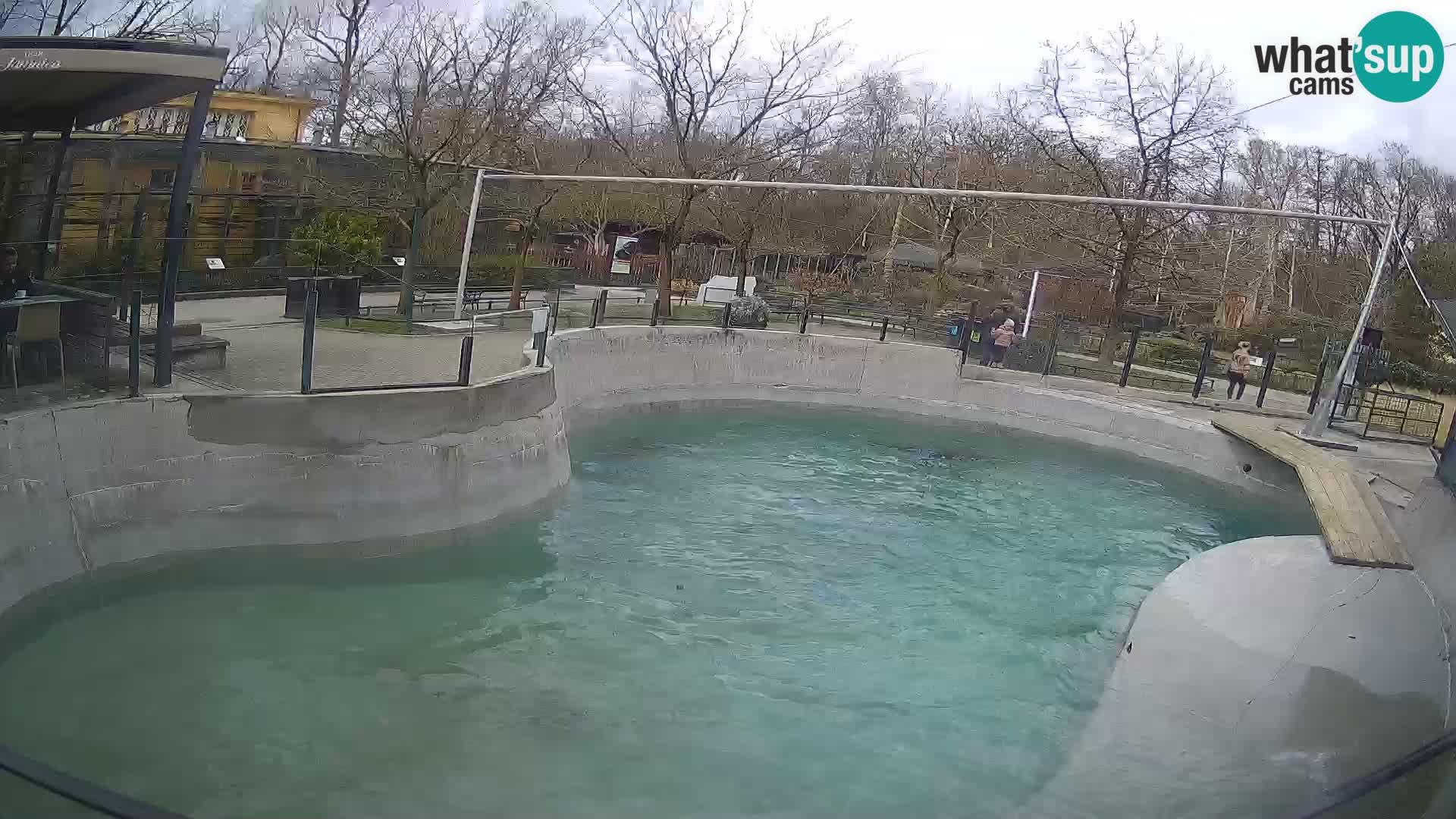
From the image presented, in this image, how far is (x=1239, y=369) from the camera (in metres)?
22.2

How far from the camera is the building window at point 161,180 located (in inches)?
432

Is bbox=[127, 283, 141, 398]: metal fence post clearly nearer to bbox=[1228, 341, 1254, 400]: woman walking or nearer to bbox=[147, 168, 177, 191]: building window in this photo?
bbox=[147, 168, 177, 191]: building window

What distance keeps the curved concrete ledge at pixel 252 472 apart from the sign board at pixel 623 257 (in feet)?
74.8

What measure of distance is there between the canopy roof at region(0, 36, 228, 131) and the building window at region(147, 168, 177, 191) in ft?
2.18

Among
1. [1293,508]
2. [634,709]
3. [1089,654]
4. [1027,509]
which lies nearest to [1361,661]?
[1089,654]

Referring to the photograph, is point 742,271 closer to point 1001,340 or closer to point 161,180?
point 1001,340

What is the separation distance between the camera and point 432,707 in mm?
8164

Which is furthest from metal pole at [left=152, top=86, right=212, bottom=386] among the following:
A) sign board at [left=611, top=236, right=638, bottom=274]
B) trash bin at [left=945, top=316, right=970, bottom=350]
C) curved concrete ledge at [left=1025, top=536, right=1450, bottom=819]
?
sign board at [left=611, top=236, right=638, bottom=274]

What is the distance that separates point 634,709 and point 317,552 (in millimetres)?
4378

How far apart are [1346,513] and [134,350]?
1127 centimetres

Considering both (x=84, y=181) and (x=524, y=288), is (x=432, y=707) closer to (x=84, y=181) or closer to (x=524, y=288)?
(x=84, y=181)

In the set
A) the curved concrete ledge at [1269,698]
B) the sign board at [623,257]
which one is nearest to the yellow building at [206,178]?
the curved concrete ledge at [1269,698]

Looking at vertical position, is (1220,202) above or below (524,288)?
above

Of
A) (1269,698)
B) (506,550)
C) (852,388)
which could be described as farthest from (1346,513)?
(852,388)
